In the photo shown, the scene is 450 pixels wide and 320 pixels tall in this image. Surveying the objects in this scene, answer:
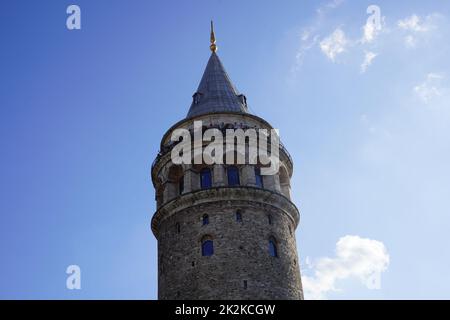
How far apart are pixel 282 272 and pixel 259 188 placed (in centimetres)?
485

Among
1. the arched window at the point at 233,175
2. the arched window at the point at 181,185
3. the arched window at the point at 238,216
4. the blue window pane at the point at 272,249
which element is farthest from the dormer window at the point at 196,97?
the blue window pane at the point at 272,249

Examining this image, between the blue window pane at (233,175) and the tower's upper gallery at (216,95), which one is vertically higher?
the tower's upper gallery at (216,95)

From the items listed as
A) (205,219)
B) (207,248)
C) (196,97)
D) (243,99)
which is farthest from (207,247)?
(243,99)

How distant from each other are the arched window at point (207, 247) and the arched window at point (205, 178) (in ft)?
11.5

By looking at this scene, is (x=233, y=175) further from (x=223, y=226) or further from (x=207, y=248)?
(x=207, y=248)

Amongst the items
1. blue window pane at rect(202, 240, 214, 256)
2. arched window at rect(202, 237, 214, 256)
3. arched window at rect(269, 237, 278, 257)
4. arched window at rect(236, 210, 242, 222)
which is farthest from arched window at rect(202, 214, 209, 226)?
arched window at rect(269, 237, 278, 257)

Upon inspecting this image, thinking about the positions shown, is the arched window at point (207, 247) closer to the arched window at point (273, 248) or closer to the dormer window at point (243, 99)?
the arched window at point (273, 248)

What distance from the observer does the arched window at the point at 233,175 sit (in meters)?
33.6

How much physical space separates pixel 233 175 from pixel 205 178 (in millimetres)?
1617

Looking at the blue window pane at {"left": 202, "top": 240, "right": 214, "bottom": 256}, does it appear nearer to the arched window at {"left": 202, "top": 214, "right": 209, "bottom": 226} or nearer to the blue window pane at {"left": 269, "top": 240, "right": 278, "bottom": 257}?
the arched window at {"left": 202, "top": 214, "right": 209, "bottom": 226}

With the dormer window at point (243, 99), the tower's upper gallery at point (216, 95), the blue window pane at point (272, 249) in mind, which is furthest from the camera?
the dormer window at point (243, 99)

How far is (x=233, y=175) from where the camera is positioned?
112 ft

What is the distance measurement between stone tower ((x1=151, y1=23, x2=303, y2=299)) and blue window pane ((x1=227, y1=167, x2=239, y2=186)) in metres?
0.06

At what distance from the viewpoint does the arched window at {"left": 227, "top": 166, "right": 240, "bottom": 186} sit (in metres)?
33.6
